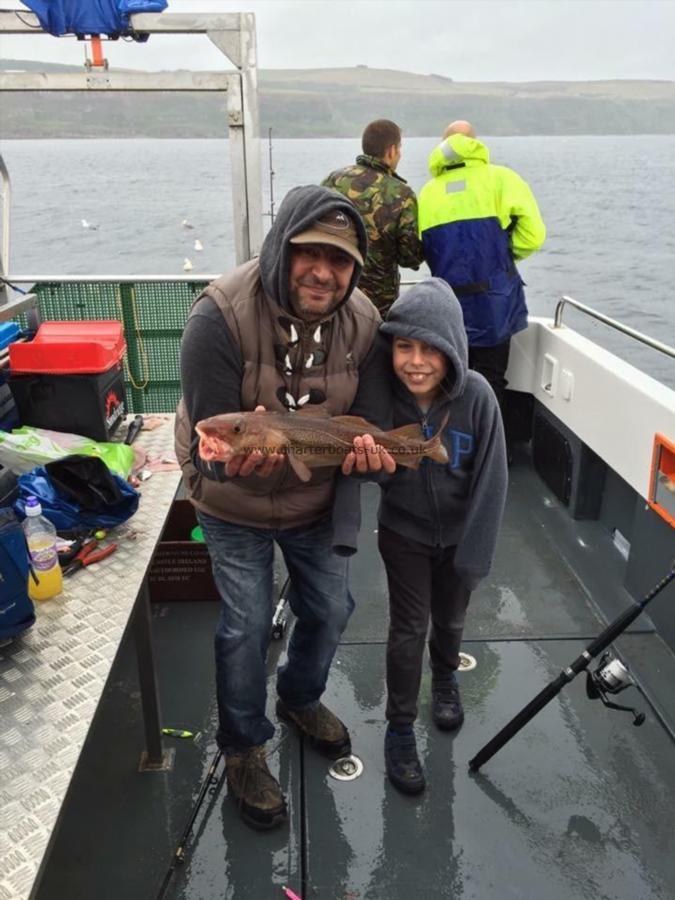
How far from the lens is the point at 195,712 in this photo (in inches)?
126

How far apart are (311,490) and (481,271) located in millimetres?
3037

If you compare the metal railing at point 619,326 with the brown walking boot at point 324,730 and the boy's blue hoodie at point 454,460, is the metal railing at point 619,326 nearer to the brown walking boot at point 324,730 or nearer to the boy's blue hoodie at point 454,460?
the boy's blue hoodie at point 454,460

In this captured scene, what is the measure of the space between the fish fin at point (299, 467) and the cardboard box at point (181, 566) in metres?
1.63

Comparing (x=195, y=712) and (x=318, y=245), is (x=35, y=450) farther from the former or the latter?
(x=318, y=245)

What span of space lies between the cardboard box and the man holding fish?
3.75 feet

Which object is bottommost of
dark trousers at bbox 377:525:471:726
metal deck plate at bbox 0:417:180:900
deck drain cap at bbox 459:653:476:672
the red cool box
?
deck drain cap at bbox 459:653:476:672

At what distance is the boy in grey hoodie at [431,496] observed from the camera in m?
2.49

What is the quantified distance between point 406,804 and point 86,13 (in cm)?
438

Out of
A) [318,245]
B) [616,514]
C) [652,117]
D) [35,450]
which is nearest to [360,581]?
[616,514]

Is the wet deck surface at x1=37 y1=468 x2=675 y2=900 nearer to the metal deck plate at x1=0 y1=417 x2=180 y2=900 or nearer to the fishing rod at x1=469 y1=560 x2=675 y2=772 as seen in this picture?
the fishing rod at x1=469 y1=560 x2=675 y2=772

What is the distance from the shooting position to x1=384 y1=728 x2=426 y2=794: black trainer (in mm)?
2771

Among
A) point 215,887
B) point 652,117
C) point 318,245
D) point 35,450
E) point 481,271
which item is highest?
point 652,117

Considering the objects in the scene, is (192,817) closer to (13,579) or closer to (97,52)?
(13,579)

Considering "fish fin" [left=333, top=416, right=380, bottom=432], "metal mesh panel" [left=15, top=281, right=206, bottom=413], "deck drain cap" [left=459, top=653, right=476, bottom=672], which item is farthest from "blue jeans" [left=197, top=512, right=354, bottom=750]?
"metal mesh panel" [left=15, top=281, right=206, bottom=413]
